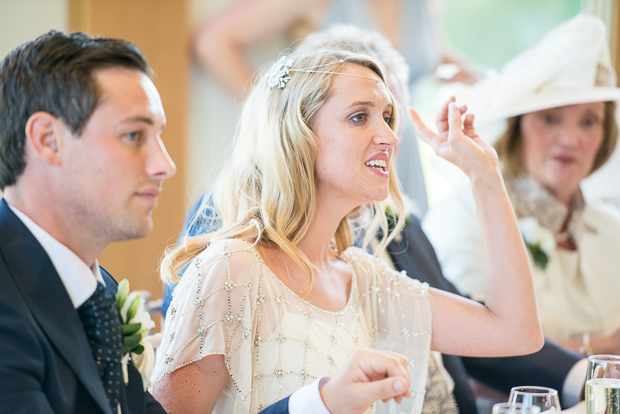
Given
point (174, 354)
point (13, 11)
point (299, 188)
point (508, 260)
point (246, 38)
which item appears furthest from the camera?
point (246, 38)

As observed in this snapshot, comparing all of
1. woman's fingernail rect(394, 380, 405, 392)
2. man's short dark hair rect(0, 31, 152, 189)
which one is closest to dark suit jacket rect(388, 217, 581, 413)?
woman's fingernail rect(394, 380, 405, 392)

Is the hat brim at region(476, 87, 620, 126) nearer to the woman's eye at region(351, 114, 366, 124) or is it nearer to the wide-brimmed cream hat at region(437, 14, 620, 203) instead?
the wide-brimmed cream hat at region(437, 14, 620, 203)

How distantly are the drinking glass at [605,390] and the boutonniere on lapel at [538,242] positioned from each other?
141cm

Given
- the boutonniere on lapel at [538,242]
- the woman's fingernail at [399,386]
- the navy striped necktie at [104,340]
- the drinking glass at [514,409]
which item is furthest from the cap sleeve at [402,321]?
the boutonniere on lapel at [538,242]

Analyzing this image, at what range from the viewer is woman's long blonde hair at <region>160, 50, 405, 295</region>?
147 centimetres

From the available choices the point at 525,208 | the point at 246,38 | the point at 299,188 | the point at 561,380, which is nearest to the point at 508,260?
the point at 299,188

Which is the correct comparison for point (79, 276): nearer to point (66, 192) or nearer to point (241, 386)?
point (66, 192)

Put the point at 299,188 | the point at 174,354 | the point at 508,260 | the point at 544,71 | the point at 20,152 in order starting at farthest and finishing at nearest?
the point at 544,71 → the point at 508,260 → the point at 299,188 → the point at 174,354 → the point at 20,152

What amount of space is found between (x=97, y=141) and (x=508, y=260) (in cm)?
107

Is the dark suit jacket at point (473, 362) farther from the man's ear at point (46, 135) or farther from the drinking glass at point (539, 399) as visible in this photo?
the man's ear at point (46, 135)

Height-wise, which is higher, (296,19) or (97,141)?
(296,19)

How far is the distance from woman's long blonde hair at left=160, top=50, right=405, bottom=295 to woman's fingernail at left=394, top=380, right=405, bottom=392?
0.49 meters

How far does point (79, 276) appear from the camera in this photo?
3.03 feet

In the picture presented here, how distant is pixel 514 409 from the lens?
107cm
